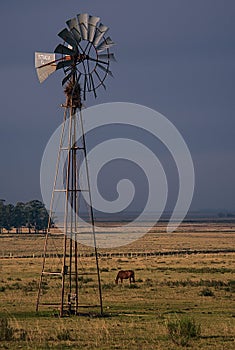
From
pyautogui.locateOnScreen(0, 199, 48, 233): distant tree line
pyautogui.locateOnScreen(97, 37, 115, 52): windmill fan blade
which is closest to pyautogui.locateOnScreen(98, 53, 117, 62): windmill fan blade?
pyautogui.locateOnScreen(97, 37, 115, 52): windmill fan blade

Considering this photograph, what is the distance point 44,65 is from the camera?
29281mm

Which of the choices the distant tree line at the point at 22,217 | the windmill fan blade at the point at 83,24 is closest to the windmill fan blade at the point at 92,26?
the windmill fan blade at the point at 83,24

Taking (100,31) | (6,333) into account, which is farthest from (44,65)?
(6,333)

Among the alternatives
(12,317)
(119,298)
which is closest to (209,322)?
(12,317)

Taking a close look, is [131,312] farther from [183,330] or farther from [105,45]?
[105,45]

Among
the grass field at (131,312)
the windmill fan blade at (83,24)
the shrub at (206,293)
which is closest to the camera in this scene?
the grass field at (131,312)

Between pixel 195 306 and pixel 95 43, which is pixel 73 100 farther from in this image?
pixel 195 306

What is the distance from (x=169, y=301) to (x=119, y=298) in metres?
2.81

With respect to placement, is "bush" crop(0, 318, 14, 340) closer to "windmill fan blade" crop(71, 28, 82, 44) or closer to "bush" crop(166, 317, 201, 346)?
"bush" crop(166, 317, 201, 346)

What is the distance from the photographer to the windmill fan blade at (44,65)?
29.3 metres

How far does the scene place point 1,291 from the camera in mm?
37719

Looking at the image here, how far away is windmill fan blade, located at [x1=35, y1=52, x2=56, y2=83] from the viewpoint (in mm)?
29312

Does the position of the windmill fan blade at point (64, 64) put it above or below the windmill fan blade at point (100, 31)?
below

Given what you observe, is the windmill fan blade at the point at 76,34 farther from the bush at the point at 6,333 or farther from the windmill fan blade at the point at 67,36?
the bush at the point at 6,333
